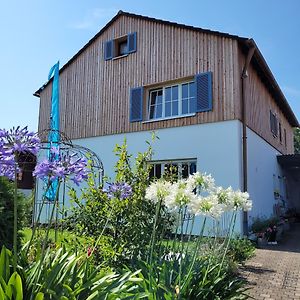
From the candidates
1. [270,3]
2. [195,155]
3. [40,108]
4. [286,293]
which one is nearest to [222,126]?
[195,155]

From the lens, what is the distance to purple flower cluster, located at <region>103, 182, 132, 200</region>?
4.42 meters

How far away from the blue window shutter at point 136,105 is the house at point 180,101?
0.13 feet

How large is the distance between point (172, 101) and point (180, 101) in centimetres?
39

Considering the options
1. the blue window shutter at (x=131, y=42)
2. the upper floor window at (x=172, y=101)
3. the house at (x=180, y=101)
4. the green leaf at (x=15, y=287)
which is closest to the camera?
the green leaf at (x=15, y=287)

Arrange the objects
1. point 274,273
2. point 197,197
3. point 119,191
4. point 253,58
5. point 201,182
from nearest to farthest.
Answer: point 197,197
point 201,182
point 119,191
point 274,273
point 253,58

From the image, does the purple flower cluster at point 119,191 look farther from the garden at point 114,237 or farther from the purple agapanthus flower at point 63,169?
the purple agapanthus flower at point 63,169

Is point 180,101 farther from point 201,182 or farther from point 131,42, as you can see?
point 201,182

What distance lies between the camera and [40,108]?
1791cm

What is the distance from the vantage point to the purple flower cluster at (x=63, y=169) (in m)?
2.74

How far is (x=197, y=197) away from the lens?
10.9ft

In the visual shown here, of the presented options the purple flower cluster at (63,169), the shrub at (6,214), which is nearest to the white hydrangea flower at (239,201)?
the purple flower cluster at (63,169)

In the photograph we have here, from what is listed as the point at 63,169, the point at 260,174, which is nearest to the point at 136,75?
the point at 260,174

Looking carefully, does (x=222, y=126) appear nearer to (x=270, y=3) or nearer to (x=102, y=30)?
(x=270, y=3)

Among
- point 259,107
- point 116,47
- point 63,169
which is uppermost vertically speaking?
point 116,47
